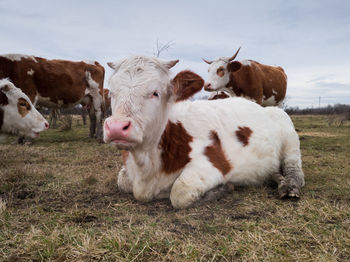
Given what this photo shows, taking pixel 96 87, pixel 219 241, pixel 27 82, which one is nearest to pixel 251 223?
pixel 219 241

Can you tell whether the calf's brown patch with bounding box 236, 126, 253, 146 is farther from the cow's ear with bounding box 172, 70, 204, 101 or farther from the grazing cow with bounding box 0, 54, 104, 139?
the grazing cow with bounding box 0, 54, 104, 139

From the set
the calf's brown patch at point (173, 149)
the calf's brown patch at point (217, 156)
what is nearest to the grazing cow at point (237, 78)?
the calf's brown patch at point (217, 156)

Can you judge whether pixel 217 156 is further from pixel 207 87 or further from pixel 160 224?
pixel 207 87

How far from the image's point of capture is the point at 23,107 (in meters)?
5.24

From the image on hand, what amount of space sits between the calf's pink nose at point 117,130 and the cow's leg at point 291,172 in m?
1.97

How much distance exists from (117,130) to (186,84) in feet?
3.78

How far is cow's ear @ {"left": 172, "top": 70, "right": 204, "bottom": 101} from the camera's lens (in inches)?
124

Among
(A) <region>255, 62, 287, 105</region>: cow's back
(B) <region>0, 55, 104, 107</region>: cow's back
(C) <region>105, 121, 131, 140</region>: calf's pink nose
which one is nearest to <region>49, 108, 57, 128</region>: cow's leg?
(B) <region>0, 55, 104, 107</region>: cow's back

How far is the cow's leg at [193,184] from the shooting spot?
2.98 m

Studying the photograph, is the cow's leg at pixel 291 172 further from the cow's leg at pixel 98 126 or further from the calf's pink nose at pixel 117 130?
the cow's leg at pixel 98 126

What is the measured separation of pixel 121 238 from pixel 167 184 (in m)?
1.17

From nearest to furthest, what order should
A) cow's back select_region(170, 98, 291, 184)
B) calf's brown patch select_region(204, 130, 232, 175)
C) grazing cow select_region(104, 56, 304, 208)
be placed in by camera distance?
grazing cow select_region(104, 56, 304, 208) < calf's brown patch select_region(204, 130, 232, 175) < cow's back select_region(170, 98, 291, 184)

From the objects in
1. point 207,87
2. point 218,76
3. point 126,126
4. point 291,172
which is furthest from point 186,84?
point 218,76

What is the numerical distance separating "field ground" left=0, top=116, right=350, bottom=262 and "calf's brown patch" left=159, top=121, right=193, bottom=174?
41 centimetres
